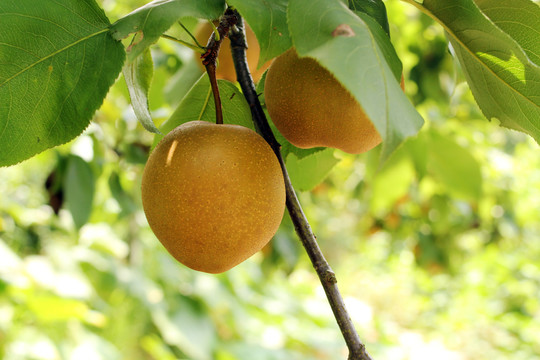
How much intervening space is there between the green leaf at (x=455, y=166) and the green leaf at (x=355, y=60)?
1.18 m

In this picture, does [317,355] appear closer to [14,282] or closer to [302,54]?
[14,282]

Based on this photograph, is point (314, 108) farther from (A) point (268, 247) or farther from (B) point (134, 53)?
(A) point (268, 247)

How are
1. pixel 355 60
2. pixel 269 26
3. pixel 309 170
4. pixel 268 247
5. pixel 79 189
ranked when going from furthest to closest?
1. pixel 268 247
2. pixel 79 189
3. pixel 309 170
4. pixel 269 26
5. pixel 355 60

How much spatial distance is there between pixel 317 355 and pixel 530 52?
124 inches

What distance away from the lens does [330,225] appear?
683cm

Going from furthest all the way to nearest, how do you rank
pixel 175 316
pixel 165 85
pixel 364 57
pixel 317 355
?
pixel 317 355, pixel 175 316, pixel 165 85, pixel 364 57

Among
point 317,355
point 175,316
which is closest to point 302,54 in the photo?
point 175,316

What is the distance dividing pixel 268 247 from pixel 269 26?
1.52 meters

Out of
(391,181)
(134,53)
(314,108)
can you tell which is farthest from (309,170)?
(391,181)

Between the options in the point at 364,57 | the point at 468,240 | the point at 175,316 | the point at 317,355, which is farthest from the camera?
the point at 468,240

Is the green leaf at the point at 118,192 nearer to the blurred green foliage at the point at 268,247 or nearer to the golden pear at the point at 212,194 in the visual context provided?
the blurred green foliage at the point at 268,247

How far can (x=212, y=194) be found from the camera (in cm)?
45

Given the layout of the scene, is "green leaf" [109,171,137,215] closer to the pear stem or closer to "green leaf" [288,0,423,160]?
the pear stem

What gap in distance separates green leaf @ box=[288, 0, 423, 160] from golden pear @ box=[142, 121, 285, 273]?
13cm
